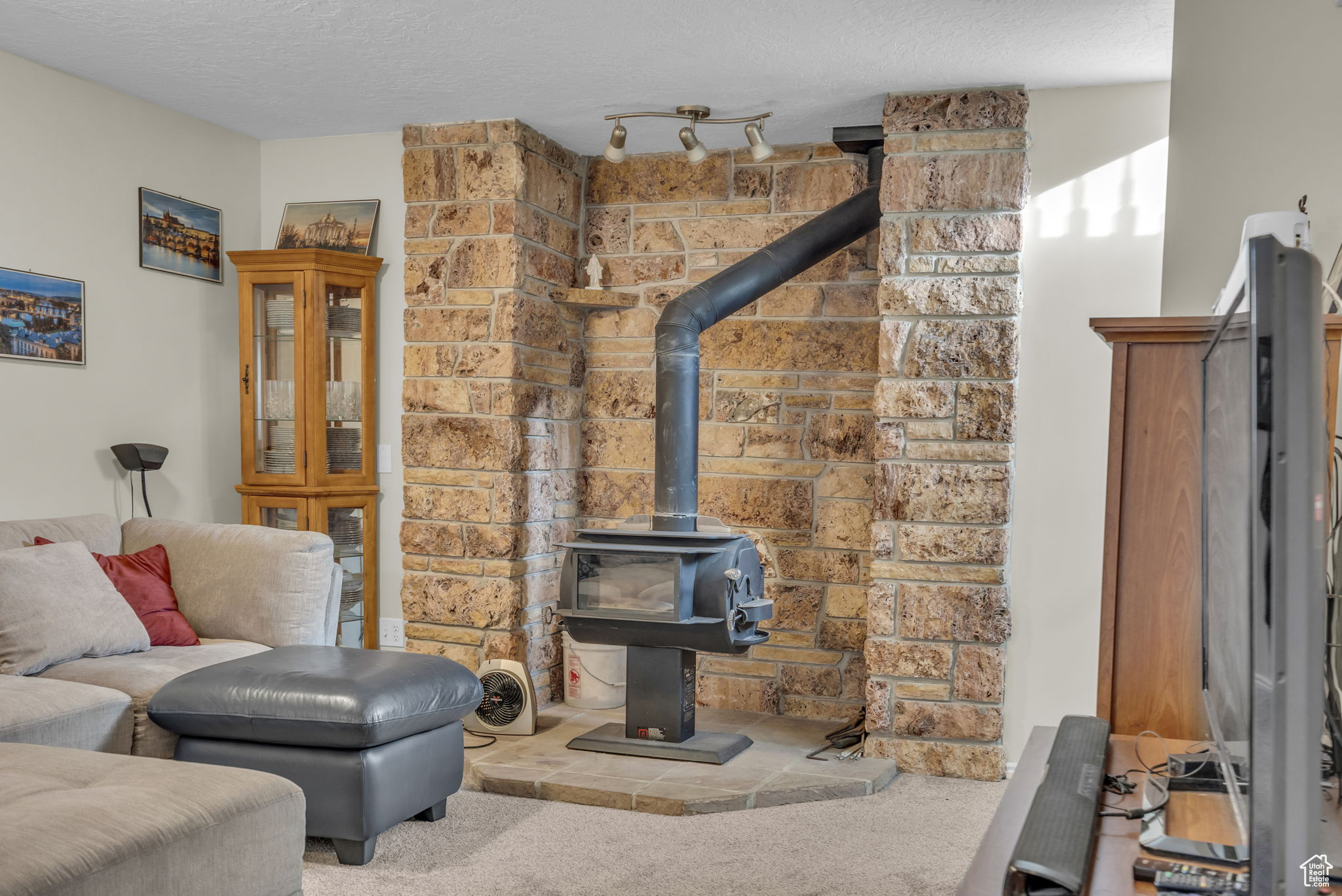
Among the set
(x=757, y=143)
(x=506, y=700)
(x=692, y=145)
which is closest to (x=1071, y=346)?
(x=757, y=143)

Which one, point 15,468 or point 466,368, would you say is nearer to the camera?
point 15,468

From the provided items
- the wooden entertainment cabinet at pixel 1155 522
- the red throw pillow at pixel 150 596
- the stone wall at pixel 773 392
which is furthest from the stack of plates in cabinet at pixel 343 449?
the wooden entertainment cabinet at pixel 1155 522

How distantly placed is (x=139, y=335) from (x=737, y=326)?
2.34m

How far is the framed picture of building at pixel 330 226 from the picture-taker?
14.7 feet

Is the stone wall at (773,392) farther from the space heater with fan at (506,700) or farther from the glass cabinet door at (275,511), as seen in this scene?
the glass cabinet door at (275,511)

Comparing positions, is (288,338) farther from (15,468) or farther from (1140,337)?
(1140,337)

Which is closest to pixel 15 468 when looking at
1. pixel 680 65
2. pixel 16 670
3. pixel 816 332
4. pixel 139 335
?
pixel 139 335

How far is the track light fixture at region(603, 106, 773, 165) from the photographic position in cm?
399

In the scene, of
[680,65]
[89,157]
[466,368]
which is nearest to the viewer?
[680,65]

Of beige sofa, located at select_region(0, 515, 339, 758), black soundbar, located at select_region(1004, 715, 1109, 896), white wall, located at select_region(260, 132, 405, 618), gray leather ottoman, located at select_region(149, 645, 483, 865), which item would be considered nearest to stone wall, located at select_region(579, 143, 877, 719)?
white wall, located at select_region(260, 132, 405, 618)

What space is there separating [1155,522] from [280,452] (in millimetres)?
3491

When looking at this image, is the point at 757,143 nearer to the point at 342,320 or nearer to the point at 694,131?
the point at 694,131

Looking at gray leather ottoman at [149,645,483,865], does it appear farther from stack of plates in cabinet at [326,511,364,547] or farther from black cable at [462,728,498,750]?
stack of plates in cabinet at [326,511,364,547]

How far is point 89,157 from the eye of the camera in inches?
154
